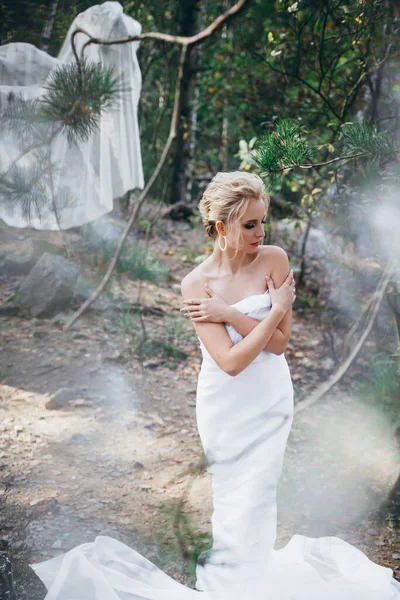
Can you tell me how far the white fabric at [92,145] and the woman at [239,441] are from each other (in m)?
1.77

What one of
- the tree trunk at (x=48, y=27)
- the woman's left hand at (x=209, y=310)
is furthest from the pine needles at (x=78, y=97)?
the woman's left hand at (x=209, y=310)

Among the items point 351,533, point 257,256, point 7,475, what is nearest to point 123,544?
point 7,475

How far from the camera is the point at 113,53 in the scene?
3691 mm

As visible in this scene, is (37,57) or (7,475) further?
(37,57)

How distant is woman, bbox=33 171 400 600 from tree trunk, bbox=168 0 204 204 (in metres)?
5.46

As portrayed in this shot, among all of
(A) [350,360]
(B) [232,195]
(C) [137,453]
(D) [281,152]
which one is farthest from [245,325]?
(A) [350,360]

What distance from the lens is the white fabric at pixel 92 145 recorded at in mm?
3426

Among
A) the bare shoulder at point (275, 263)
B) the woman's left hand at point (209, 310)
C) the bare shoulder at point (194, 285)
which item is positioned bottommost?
the woman's left hand at point (209, 310)

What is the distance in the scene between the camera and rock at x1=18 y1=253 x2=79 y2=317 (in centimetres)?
507

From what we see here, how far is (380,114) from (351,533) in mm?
3068

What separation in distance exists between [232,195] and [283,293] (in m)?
0.44

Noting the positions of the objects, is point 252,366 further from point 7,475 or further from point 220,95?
point 220,95

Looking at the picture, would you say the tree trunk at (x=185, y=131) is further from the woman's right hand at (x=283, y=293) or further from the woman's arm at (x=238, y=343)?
the woman's arm at (x=238, y=343)

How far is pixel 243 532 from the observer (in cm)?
227
